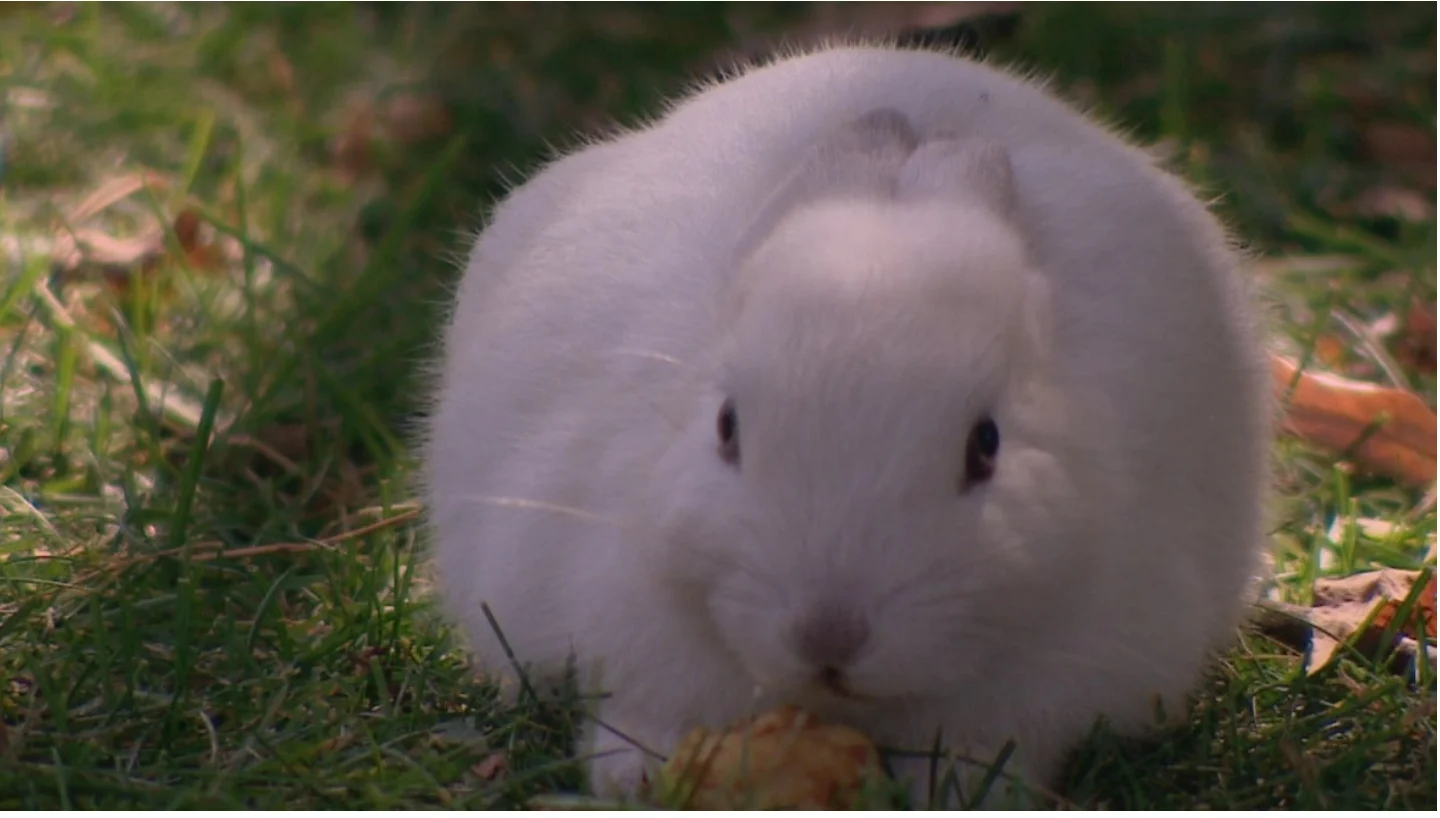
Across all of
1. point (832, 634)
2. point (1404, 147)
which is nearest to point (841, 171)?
point (832, 634)

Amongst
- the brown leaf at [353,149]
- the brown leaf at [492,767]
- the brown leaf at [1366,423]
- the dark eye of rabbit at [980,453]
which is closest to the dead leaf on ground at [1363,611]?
the brown leaf at [1366,423]

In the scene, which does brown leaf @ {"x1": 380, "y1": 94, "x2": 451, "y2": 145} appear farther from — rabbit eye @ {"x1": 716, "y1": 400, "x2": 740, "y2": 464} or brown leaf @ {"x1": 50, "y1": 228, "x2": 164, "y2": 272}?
rabbit eye @ {"x1": 716, "y1": 400, "x2": 740, "y2": 464}

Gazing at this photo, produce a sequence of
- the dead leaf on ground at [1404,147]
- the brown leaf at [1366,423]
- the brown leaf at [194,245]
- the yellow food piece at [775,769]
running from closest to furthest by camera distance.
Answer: the yellow food piece at [775,769]
the brown leaf at [1366,423]
the brown leaf at [194,245]
the dead leaf on ground at [1404,147]


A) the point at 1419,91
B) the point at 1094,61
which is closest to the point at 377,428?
the point at 1094,61

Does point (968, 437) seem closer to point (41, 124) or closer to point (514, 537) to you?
point (514, 537)

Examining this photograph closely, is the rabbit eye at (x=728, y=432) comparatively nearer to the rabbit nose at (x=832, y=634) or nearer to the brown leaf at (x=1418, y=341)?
the rabbit nose at (x=832, y=634)
